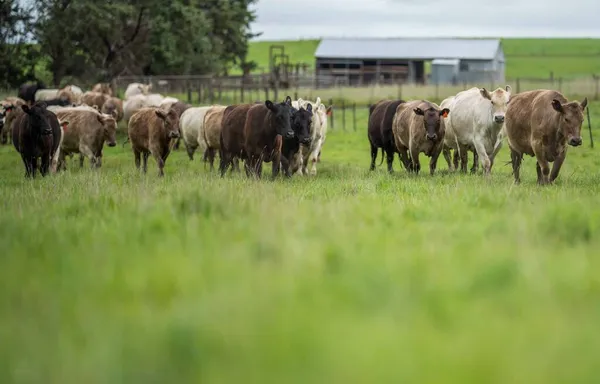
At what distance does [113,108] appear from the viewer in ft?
107

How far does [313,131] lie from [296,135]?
11.3 feet

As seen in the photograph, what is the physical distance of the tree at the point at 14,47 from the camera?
167 feet

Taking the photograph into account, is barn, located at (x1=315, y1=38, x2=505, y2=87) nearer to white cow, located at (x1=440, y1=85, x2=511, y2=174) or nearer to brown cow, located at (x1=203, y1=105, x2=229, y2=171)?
brown cow, located at (x1=203, y1=105, x2=229, y2=171)

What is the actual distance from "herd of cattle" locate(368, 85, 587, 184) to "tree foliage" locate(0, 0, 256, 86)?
1265 inches

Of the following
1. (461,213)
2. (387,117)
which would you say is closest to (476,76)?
(387,117)

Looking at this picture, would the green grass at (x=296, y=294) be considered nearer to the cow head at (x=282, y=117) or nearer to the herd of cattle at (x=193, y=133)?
the herd of cattle at (x=193, y=133)

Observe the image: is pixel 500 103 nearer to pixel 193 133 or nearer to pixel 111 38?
pixel 193 133

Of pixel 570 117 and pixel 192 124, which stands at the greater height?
pixel 570 117

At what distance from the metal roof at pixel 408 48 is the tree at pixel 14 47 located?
2964 cm

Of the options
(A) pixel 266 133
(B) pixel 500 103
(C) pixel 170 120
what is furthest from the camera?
(C) pixel 170 120

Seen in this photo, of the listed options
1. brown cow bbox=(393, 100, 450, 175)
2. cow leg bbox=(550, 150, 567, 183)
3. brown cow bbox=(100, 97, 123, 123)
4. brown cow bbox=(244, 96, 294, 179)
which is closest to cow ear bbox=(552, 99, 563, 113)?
cow leg bbox=(550, 150, 567, 183)

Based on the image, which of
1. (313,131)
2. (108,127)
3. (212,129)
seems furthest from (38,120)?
(313,131)

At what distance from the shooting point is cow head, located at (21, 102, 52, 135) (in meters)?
17.2

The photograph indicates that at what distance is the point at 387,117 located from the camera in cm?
2011
